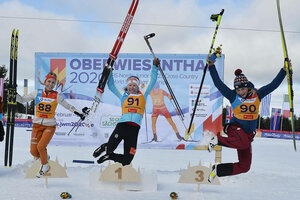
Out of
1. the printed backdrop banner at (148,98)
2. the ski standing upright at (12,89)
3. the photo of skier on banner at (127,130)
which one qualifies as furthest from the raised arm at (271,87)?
the ski standing upright at (12,89)

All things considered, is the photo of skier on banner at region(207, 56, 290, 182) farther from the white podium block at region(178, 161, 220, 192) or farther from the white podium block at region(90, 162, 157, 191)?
the white podium block at region(90, 162, 157, 191)

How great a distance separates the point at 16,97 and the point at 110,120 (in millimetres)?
1885

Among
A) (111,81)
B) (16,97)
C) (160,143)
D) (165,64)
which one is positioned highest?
(165,64)

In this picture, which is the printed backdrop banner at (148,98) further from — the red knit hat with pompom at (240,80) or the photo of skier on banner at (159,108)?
the red knit hat with pompom at (240,80)

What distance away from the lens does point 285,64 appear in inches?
139

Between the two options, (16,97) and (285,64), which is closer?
(285,64)

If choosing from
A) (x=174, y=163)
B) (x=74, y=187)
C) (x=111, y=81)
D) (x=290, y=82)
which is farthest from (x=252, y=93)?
(x=174, y=163)

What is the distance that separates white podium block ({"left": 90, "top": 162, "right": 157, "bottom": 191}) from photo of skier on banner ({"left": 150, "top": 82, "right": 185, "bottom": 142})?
1.43m

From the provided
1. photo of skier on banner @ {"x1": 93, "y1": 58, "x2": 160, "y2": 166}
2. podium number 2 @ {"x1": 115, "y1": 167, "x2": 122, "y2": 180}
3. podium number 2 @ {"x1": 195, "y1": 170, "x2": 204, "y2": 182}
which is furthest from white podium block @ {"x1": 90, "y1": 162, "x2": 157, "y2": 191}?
podium number 2 @ {"x1": 195, "y1": 170, "x2": 204, "y2": 182}

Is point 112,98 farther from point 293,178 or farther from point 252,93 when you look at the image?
point 293,178

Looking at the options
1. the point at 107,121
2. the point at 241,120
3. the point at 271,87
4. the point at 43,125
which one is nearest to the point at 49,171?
the point at 43,125

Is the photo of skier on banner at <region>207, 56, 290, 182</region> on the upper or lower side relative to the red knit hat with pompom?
lower

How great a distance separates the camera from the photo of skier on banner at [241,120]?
3445 mm

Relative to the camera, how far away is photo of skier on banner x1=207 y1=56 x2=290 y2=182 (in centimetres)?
345
